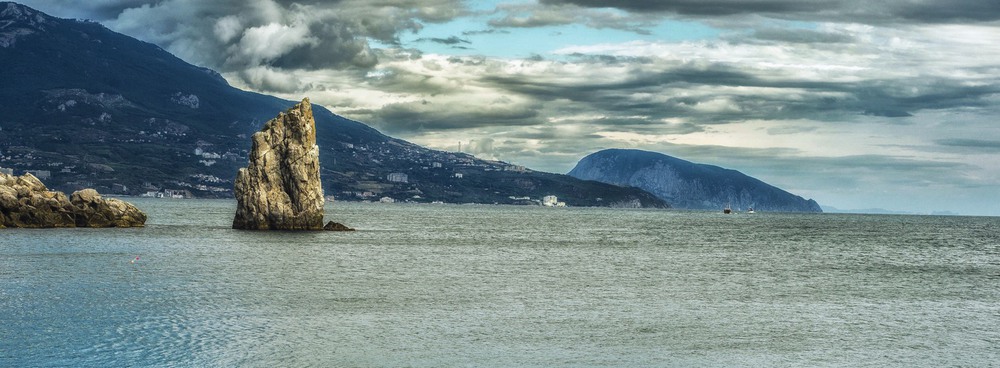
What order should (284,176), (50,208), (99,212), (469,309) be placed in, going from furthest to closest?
(99,212)
(50,208)
(284,176)
(469,309)

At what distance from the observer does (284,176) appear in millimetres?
122812

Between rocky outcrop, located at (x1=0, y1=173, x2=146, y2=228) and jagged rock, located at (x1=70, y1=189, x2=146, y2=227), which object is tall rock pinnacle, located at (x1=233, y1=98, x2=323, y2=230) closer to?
jagged rock, located at (x1=70, y1=189, x2=146, y2=227)

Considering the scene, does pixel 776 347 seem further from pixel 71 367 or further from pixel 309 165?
pixel 309 165

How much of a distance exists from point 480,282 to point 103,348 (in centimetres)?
3540

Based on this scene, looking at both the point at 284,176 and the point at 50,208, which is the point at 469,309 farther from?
the point at 50,208

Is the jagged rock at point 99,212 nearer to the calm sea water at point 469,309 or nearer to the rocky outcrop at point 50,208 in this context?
the rocky outcrop at point 50,208

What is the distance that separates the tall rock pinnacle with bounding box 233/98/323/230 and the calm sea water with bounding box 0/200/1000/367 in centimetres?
2030

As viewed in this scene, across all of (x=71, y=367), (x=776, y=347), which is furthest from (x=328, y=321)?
(x=776, y=347)

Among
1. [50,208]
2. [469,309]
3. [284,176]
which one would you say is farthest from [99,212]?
[469,309]

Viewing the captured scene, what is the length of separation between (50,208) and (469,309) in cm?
9851

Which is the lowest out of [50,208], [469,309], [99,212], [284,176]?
[469,309]

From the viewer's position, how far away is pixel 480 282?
70.6 meters

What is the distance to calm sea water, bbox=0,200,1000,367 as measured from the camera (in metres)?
39.7

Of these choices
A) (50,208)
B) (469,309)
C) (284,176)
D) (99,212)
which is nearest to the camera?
(469,309)
